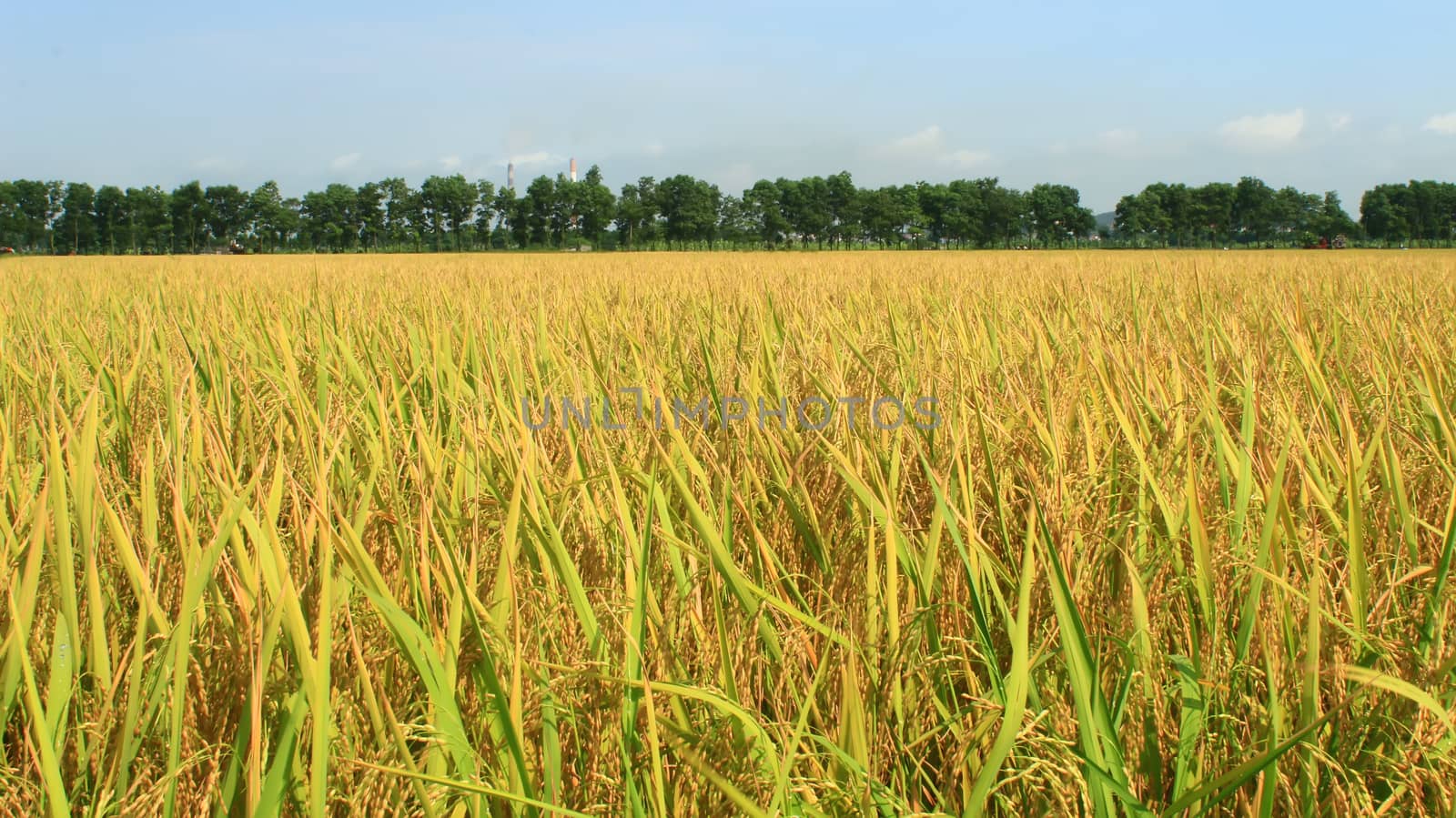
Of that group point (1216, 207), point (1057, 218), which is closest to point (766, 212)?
point (1057, 218)

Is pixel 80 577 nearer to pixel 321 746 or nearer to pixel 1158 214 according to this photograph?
pixel 321 746

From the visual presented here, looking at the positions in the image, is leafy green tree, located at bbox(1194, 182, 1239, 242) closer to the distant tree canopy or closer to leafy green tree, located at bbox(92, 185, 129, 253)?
the distant tree canopy

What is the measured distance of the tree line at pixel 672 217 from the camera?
56438mm

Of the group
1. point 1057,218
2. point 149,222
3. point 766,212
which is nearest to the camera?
point 149,222

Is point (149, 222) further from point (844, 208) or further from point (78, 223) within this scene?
point (844, 208)

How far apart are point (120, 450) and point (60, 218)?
2900 inches

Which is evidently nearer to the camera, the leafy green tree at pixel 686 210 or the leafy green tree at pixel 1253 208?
the leafy green tree at pixel 686 210

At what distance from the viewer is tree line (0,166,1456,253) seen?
5644 centimetres

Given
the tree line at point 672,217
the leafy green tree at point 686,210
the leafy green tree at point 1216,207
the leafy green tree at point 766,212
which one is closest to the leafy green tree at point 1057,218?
the tree line at point 672,217

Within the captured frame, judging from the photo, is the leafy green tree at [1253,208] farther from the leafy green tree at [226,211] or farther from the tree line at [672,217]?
the leafy green tree at [226,211]

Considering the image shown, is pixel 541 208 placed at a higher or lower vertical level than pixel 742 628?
higher

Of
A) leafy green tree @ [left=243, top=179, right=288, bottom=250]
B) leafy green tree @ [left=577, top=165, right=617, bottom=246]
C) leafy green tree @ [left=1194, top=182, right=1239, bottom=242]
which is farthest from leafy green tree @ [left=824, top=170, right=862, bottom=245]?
leafy green tree @ [left=243, top=179, right=288, bottom=250]

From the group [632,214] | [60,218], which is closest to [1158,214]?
[632,214]

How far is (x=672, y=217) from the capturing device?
188 ft
